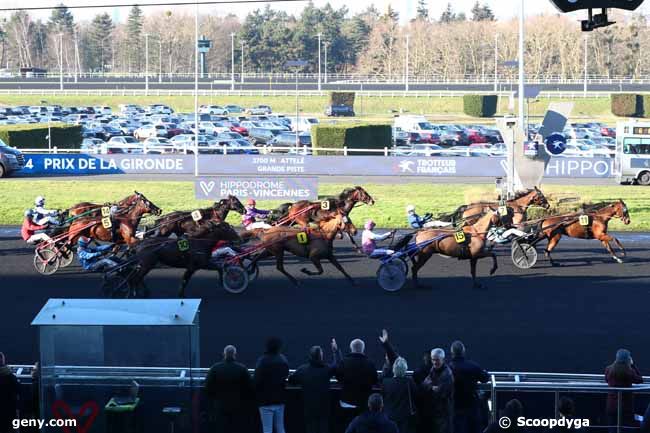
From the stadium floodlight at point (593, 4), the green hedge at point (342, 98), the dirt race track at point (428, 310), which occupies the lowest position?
the dirt race track at point (428, 310)

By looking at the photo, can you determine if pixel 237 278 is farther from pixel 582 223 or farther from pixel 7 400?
pixel 7 400

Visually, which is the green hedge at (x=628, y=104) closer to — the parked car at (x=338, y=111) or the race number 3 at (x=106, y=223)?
the parked car at (x=338, y=111)

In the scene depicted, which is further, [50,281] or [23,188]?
[23,188]

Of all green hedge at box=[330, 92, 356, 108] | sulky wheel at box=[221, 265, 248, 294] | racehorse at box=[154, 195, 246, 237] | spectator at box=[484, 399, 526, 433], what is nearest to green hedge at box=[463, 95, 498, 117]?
green hedge at box=[330, 92, 356, 108]

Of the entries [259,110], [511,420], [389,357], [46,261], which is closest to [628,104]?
[259,110]

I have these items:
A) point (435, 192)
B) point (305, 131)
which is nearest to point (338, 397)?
point (435, 192)

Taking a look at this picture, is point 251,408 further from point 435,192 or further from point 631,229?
point 435,192

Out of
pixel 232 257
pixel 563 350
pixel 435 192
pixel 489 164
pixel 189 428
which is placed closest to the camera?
pixel 189 428

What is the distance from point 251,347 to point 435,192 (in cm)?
1822

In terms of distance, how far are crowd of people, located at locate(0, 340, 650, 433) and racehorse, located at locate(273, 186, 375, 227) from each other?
9916 mm

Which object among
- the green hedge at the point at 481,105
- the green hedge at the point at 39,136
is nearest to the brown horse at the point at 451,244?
the green hedge at the point at 39,136

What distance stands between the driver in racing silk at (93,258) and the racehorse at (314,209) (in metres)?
3.78

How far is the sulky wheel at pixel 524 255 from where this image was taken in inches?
757

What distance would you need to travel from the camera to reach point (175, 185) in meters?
32.1
